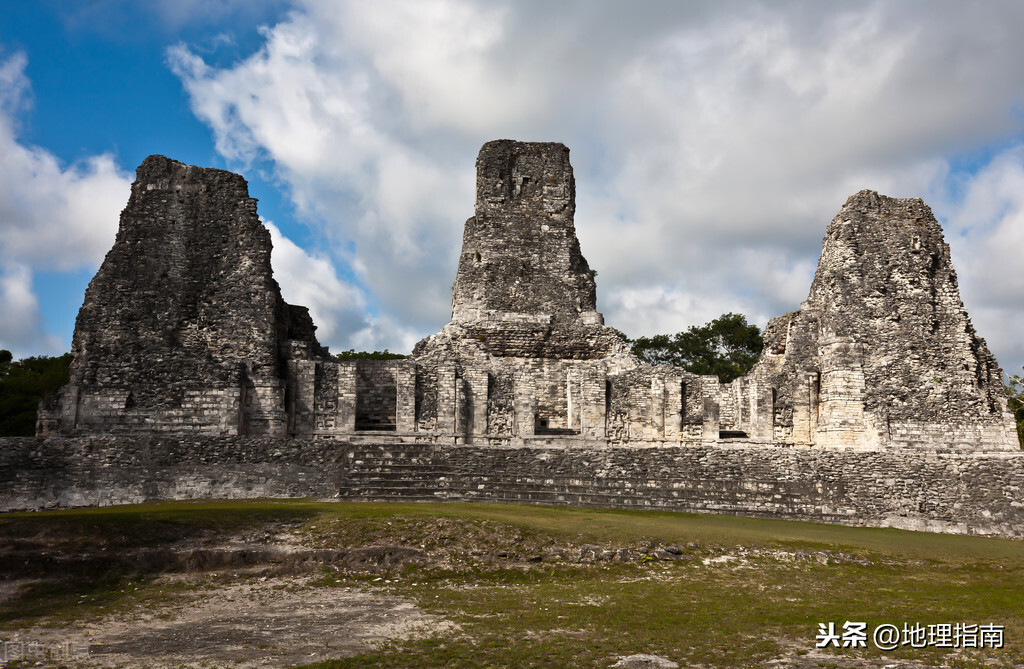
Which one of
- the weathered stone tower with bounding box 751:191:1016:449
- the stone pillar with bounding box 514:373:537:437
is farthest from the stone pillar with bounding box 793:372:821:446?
the stone pillar with bounding box 514:373:537:437

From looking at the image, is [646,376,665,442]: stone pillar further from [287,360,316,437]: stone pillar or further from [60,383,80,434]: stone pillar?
[60,383,80,434]: stone pillar

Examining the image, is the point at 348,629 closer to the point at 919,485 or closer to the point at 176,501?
the point at 176,501

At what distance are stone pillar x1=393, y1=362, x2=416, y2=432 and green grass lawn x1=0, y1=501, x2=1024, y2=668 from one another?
6606 millimetres

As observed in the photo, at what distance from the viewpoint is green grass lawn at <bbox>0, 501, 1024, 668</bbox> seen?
23.4 feet

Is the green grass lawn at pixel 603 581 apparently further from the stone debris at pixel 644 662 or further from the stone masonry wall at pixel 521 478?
the stone masonry wall at pixel 521 478

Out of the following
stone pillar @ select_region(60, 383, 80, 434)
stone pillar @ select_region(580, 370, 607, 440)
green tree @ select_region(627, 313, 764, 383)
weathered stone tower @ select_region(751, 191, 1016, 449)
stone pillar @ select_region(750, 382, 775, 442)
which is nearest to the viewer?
stone pillar @ select_region(60, 383, 80, 434)

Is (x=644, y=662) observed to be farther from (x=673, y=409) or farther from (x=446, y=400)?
(x=673, y=409)

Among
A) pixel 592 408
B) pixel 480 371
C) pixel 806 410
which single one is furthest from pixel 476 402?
pixel 806 410

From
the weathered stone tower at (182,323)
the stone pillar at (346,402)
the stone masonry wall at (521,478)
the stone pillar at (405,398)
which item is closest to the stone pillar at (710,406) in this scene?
the stone masonry wall at (521,478)

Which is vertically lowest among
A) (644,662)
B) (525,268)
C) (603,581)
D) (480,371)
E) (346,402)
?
(603,581)

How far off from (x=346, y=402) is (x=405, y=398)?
156 cm

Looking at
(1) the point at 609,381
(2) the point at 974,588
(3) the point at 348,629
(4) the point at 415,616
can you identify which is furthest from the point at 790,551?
(1) the point at 609,381

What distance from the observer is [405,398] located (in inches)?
814

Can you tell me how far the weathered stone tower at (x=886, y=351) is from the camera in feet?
65.6
